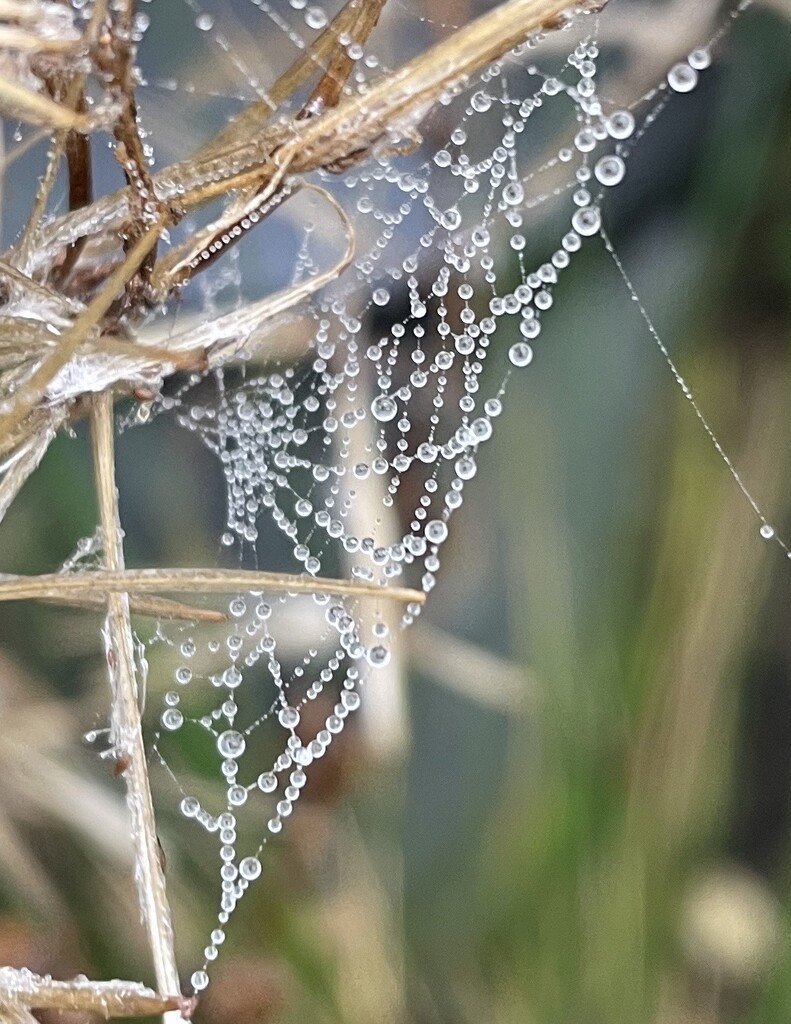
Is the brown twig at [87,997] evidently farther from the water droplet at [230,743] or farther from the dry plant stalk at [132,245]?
the water droplet at [230,743]

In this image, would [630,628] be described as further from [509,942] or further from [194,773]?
[194,773]

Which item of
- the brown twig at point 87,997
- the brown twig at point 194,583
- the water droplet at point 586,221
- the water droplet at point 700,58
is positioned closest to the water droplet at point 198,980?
the brown twig at point 87,997

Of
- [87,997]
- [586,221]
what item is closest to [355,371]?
[586,221]

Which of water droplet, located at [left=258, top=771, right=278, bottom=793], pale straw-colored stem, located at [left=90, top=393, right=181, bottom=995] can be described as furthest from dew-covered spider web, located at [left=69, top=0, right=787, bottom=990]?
pale straw-colored stem, located at [left=90, top=393, right=181, bottom=995]

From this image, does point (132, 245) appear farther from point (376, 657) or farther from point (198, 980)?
point (198, 980)

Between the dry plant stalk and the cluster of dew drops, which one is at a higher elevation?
the cluster of dew drops

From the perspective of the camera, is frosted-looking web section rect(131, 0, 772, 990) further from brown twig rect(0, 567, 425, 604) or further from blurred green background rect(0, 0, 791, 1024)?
brown twig rect(0, 567, 425, 604)
